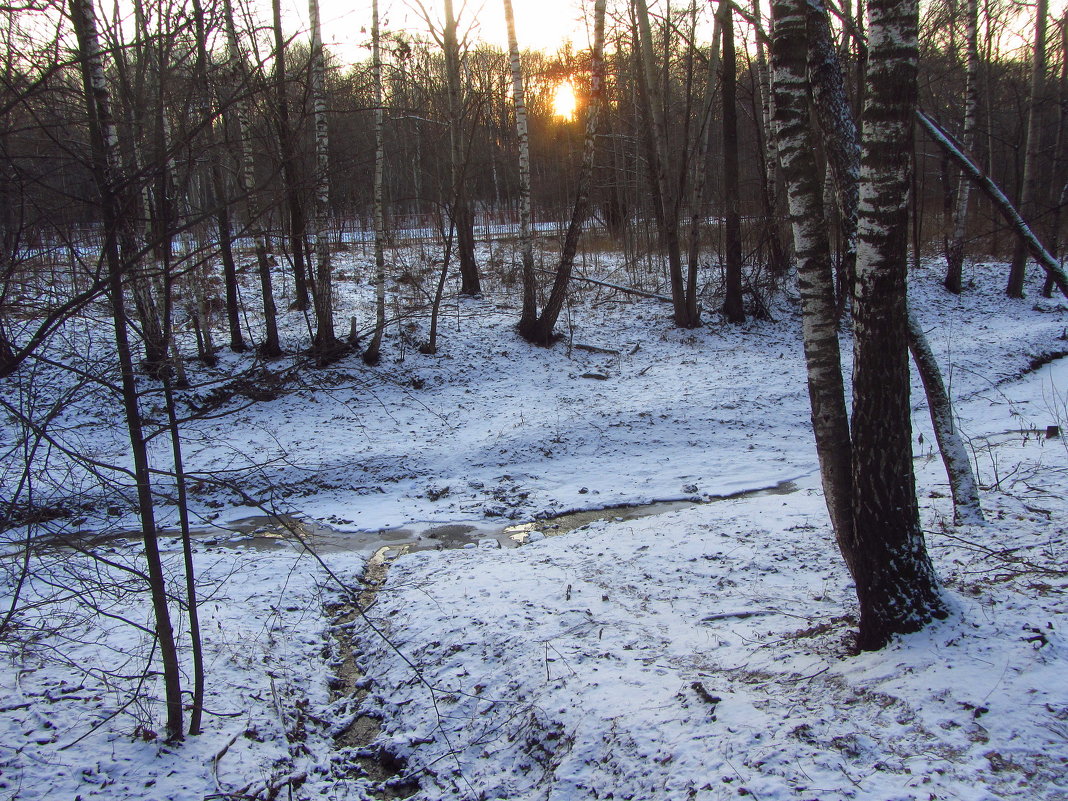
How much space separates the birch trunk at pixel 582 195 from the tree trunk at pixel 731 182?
7.90 feet

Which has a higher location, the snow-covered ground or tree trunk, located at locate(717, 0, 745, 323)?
tree trunk, located at locate(717, 0, 745, 323)

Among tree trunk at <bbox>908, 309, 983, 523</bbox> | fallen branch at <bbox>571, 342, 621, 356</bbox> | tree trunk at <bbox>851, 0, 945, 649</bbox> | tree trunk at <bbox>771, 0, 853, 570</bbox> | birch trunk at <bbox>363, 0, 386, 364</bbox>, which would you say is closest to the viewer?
tree trunk at <bbox>851, 0, 945, 649</bbox>

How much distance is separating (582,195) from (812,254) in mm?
9777

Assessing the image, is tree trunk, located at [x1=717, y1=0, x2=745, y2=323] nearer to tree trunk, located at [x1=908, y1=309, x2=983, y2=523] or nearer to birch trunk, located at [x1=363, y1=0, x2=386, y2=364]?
birch trunk, located at [x1=363, y1=0, x2=386, y2=364]

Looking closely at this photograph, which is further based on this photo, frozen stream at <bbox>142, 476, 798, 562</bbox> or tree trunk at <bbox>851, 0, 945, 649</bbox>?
frozen stream at <bbox>142, 476, 798, 562</bbox>

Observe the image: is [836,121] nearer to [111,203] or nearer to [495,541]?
[111,203]

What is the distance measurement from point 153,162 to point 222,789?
3.19m

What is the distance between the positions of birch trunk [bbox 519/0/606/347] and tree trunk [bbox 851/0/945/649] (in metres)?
9.58

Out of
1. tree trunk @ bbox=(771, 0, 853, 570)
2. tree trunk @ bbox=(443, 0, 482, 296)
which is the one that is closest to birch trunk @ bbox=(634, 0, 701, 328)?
tree trunk @ bbox=(443, 0, 482, 296)

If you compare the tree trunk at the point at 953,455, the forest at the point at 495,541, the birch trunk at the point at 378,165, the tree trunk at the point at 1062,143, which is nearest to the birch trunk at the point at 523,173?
the birch trunk at the point at 378,165

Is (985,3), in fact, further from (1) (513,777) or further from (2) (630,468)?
(1) (513,777)

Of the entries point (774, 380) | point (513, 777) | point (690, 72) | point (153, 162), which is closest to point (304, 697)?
point (513, 777)

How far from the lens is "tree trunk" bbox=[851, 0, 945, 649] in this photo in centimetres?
331

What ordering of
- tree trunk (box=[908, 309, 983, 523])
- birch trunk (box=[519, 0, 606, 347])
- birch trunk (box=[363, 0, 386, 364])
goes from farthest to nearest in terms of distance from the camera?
birch trunk (box=[519, 0, 606, 347]) → birch trunk (box=[363, 0, 386, 364]) → tree trunk (box=[908, 309, 983, 523])
